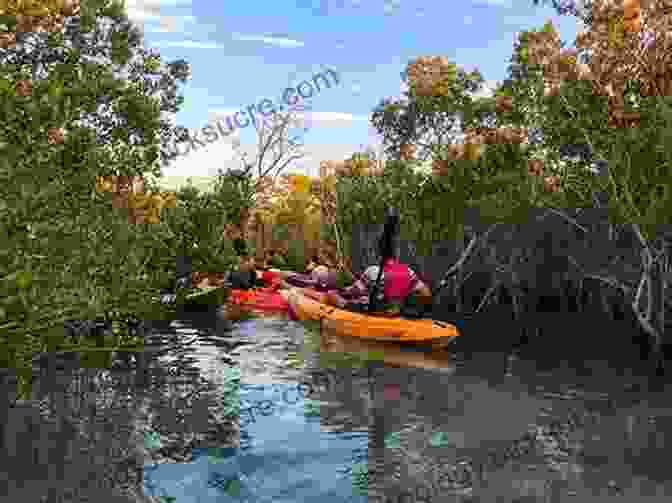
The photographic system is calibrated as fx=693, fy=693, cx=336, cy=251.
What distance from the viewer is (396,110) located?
3281 centimetres

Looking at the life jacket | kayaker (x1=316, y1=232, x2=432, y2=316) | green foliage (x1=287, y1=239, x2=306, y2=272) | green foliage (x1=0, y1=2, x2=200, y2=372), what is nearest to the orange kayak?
kayaker (x1=316, y1=232, x2=432, y2=316)

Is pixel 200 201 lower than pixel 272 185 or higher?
lower

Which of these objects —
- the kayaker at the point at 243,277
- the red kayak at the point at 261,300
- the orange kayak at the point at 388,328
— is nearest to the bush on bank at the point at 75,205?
the orange kayak at the point at 388,328

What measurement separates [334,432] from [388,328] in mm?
6139

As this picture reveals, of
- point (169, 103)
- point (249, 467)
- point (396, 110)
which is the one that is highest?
point (396, 110)

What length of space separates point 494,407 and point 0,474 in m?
6.82

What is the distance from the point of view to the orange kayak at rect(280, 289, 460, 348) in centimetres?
1466

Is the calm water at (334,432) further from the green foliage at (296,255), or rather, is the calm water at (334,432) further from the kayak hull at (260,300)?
the green foliage at (296,255)

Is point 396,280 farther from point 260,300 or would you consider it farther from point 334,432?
point 260,300

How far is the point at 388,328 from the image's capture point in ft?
48.9

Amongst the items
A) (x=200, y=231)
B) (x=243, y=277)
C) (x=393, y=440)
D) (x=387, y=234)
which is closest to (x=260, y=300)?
(x=243, y=277)

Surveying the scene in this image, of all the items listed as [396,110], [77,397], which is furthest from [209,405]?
[396,110]

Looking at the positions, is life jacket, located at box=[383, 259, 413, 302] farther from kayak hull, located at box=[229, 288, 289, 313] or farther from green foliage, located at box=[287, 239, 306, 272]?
green foliage, located at box=[287, 239, 306, 272]

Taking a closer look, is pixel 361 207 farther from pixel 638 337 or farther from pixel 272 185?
pixel 272 185
